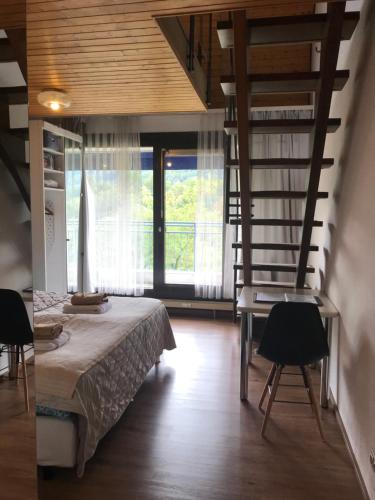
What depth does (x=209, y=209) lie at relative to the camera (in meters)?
5.15

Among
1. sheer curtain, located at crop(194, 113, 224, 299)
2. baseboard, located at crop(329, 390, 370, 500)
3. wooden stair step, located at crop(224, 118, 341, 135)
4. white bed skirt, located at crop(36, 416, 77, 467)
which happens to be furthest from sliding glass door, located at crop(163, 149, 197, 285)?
white bed skirt, located at crop(36, 416, 77, 467)

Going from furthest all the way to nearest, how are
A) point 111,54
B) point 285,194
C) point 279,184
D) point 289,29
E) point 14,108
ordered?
point 279,184 < point 285,194 < point 111,54 < point 289,29 < point 14,108

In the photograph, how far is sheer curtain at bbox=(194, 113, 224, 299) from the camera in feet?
16.6

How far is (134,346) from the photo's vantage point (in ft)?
9.08

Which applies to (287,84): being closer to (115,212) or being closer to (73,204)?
(115,212)

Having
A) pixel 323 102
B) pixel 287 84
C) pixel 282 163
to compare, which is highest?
pixel 287 84

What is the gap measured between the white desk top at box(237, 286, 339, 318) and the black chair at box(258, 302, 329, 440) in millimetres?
255

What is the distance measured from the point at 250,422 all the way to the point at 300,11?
14.7ft

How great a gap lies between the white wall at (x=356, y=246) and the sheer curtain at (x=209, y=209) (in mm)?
2047

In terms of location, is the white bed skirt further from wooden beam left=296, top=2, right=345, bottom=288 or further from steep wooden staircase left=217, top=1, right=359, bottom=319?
wooden beam left=296, top=2, right=345, bottom=288

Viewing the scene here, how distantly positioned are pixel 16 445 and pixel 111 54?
252 centimetres

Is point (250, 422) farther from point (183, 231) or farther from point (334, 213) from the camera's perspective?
point (183, 231)

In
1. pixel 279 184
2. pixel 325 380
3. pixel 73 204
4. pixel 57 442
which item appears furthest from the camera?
pixel 73 204

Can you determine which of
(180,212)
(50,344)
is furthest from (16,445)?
(180,212)
